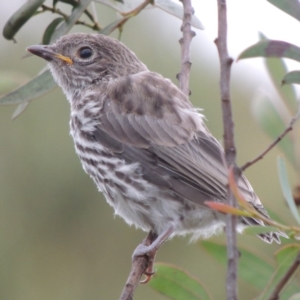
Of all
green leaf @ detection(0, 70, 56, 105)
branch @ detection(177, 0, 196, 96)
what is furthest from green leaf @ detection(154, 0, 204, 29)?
green leaf @ detection(0, 70, 56, 105)

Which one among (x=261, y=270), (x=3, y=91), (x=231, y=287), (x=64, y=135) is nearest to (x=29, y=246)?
(x=64, y=135)

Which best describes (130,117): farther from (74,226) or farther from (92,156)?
(74,226)

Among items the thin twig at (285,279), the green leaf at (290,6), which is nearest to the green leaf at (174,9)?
the green leaf at (290,6)

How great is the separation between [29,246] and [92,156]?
5.76m

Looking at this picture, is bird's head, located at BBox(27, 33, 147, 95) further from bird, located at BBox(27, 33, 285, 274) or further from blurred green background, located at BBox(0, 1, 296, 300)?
blurred green background, located at BBox(0, 1, 296, 300)

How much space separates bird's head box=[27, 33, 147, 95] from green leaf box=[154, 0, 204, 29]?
33.3 inches

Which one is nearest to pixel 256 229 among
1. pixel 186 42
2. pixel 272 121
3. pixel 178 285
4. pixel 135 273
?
pixel 178 285

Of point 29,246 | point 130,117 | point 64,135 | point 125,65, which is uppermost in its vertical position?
point 125,65

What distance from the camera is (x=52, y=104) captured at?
32.8 feet

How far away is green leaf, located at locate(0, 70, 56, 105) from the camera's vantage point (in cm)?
394

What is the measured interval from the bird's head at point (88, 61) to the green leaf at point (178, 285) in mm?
2432

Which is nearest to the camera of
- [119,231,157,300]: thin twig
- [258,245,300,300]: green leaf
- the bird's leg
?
[258,245,300,300]: green leaf

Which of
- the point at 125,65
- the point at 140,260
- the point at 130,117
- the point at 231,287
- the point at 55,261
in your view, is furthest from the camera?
the point at 55,261

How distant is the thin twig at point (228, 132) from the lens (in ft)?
6.57
